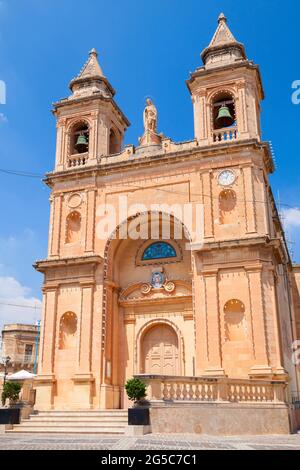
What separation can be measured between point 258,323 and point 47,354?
27.5ft

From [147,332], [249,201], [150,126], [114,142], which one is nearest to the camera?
[249,201]

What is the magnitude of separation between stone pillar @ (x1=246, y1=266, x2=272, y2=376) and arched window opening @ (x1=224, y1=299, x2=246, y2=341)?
549 millimetres

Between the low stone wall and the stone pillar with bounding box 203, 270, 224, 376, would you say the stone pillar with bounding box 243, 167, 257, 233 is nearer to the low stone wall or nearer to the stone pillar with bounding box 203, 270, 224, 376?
the stone pillar with bounding box 203, 270, 224, 376

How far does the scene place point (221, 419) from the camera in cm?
1403

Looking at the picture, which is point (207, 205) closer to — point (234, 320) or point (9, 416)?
point (234, 320)

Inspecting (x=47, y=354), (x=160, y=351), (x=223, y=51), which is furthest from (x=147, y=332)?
(x=223, y=51)

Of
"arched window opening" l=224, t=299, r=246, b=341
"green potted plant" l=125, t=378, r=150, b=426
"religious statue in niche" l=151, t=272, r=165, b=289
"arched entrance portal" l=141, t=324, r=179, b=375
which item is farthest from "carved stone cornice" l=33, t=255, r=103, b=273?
"green potted plant" l=125, t=378, r=150, b=426

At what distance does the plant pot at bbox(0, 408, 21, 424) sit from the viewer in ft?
51.0

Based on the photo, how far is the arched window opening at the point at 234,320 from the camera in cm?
1756

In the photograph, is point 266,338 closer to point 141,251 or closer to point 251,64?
point 141,251

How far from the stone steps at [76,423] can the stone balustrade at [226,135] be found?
11.2 m

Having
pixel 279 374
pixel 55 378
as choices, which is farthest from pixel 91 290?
pixel 279 374

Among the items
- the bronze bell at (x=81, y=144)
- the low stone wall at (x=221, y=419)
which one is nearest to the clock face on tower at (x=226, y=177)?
the bronze bell at (x=81, y=144)

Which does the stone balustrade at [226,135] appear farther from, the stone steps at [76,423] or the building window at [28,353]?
the building window at [28,353]
